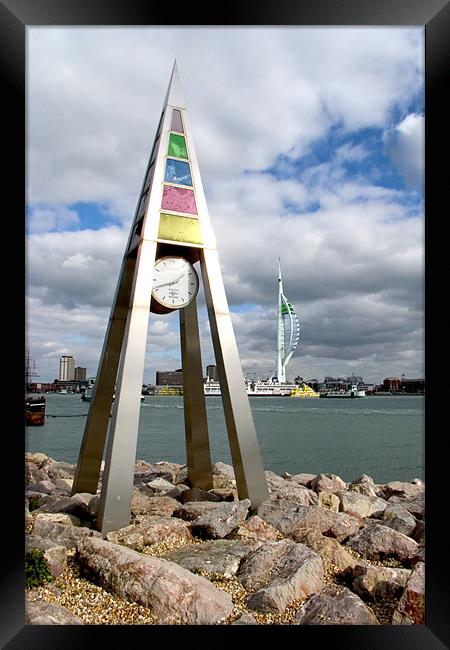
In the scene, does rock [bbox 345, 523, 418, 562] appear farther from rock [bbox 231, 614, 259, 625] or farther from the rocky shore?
rock [bbox 231, 614, 259, 625]

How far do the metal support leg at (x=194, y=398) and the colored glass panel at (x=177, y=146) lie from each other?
2036mm

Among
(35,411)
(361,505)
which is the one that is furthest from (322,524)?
(35,411)

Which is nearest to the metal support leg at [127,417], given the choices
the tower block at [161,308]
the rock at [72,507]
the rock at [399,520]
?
the tower block at [161,308]

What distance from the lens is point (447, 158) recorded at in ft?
12.6

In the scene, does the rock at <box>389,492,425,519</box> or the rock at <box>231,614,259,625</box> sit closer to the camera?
the rock at <box>231,614,259,625</box>

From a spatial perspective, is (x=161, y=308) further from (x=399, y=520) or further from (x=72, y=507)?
(x=399, y=520)

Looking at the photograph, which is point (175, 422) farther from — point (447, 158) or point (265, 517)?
point (447, 158)

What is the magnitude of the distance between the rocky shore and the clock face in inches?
94.7

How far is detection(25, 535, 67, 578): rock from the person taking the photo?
4.68m

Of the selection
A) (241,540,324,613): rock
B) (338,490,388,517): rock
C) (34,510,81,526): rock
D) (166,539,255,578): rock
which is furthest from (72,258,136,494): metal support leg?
(338,490,388,517): rock

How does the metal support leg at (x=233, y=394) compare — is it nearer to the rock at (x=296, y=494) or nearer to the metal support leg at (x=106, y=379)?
the rock at (x=296, y=494)

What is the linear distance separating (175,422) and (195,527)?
29.1 m

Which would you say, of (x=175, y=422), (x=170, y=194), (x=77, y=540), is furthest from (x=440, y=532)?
(x=175, y=422)

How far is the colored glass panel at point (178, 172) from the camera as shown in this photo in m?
6.52
